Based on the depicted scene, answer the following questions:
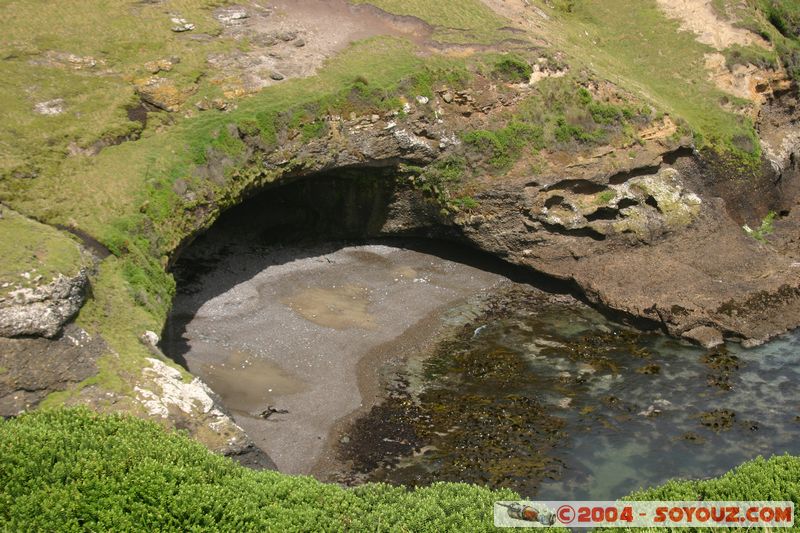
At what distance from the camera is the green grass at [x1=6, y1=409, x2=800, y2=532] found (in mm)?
14453

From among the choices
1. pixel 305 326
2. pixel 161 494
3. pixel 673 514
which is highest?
pixel 673 514

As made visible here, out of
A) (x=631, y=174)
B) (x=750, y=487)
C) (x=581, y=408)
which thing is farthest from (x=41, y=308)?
(x=631, y=174)

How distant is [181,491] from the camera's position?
14805 millimetres

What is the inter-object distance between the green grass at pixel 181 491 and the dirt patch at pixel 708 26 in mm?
39764

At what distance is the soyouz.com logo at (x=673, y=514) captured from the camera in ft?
49.7

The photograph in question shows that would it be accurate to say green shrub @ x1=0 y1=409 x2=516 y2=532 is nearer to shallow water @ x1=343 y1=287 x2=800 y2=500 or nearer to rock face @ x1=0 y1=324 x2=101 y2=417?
rock face @ x1=0 y1=324 x2=101 y2=417

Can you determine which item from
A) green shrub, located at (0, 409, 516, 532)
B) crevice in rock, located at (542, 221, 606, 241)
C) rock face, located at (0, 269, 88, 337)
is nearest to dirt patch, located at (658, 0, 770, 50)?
crevice in rock, located at (542, 221, 606, 241)

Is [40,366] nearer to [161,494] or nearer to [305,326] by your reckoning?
[161,494]

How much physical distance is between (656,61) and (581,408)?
96.7 feet

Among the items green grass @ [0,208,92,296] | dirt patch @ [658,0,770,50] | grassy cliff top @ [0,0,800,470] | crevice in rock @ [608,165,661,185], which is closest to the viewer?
green grass @ [0,208,92,296]

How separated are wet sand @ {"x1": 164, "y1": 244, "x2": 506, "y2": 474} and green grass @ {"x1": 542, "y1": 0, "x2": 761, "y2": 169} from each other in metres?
15.8

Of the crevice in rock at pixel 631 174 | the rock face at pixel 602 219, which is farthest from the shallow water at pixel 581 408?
the crevice in rock at pixel 631 174

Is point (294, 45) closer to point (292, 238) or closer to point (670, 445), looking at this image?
point (292, 238)

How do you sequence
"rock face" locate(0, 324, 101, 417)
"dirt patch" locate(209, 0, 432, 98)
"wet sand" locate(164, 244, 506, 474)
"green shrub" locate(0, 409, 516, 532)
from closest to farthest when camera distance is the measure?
"green shrub" locate(0, 409, 516, 532) → "rock face" locate(0, 324, 101, 417) → "wet sand" locate(164, 244, 506, 474) → "dirt patch" locate(209, 0, 432, 98)
